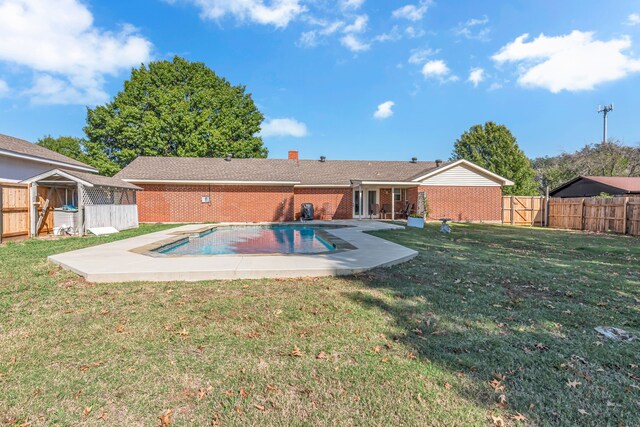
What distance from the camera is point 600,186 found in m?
21.2

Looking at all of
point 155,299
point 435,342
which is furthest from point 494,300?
point 155,299

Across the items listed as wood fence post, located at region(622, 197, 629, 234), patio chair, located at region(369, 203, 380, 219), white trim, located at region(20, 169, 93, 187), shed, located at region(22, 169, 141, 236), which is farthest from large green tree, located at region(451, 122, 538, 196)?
white trim, located at region(20, 169, 93, 187)

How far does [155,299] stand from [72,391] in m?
2.07

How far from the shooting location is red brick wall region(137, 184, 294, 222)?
61.4ft

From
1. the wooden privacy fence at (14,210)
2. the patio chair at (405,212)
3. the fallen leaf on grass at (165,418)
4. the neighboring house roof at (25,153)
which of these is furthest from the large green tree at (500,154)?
the fallen leaf on grass at (165,418)

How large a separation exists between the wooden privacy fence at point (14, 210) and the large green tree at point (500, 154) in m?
41.6

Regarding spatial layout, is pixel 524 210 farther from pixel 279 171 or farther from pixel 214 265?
pixel 214 265

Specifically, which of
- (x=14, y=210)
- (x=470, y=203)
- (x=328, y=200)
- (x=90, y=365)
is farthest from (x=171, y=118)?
(x=90, y=365)

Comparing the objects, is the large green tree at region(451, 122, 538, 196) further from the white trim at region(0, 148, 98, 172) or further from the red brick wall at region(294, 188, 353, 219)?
the white trim at region(0, 148, 98, 172)

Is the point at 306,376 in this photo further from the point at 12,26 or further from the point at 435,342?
the point at 12,26

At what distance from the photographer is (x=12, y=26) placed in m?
12.5

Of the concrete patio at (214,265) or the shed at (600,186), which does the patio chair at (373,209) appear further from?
the concrete patio at (214,265)

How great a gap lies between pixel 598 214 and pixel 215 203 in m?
20.6

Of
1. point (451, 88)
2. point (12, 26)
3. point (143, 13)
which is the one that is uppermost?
point (143, 13)
